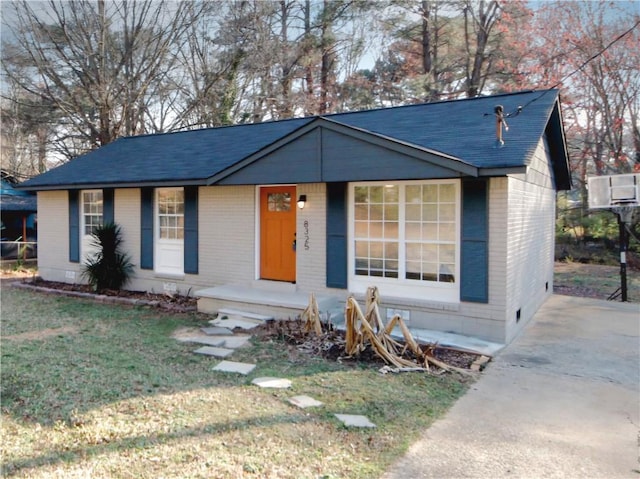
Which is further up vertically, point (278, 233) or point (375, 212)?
point (375, 212)

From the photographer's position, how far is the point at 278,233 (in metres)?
8.94

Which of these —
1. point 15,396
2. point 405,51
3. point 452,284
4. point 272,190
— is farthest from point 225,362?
point 405,51

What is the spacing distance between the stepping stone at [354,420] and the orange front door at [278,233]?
486 centimetres

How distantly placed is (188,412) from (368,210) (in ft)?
15.5

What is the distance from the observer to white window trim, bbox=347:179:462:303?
699cm

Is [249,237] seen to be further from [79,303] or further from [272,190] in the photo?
[79,303]

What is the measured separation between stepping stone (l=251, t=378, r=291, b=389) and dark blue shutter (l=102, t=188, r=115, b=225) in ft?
25.2

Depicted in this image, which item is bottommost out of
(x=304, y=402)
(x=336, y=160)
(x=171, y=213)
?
(x=304, y=402)

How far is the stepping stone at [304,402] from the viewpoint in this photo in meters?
4.28

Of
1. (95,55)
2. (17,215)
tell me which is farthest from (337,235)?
(17,215)

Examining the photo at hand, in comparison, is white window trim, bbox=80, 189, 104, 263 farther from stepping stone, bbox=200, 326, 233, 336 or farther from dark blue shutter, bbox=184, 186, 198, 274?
stepping stone, bbox=200, 326, 233, 336

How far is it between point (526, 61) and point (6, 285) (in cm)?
1935

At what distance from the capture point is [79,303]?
31.3 ft

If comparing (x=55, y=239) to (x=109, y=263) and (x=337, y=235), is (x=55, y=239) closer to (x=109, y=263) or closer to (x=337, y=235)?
A: (x=109, y=263)
